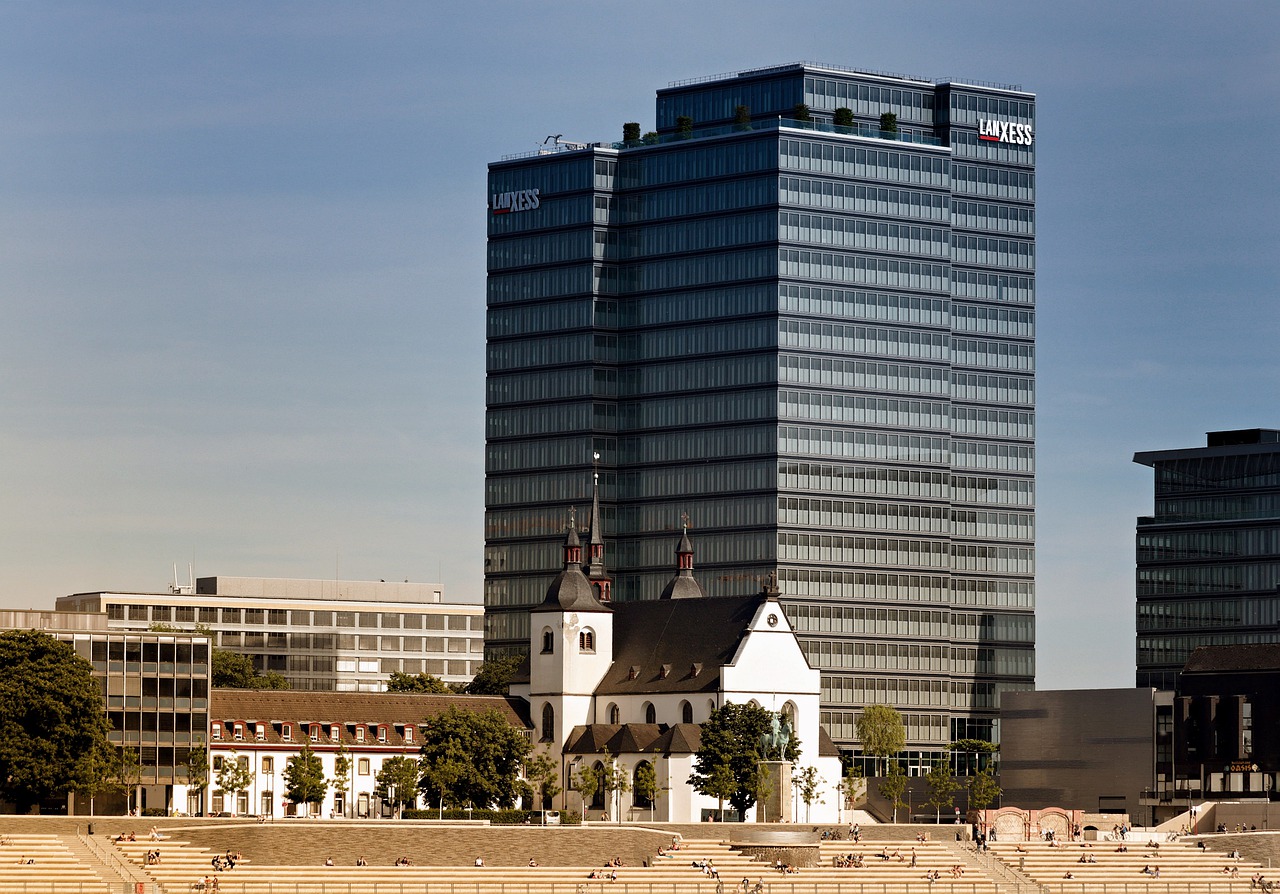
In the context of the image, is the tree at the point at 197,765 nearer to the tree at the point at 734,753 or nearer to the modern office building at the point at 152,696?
the modern office building at the point at 152,696

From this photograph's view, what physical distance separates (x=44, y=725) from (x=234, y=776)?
74.9 ft

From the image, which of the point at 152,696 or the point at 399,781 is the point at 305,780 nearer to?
the point at 399,781

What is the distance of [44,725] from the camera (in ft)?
540

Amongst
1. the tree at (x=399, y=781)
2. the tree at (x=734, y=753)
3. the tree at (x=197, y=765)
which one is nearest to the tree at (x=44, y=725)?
the tree at (x=197, y=765)

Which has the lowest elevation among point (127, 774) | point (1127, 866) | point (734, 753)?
point (1127, 866)

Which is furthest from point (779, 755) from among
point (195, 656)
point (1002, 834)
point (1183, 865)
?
point (195, 656)

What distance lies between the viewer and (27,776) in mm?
163500

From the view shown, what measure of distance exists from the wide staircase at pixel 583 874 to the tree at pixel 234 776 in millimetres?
31838

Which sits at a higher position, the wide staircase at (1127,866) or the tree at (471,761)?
the tree at (471,761)

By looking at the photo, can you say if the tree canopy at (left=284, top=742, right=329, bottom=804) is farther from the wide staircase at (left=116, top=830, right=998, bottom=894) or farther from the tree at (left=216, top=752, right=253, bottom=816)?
the wide staircase at (left=116, top=830, right=998, bottom=894)

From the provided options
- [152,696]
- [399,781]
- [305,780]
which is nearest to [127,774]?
[152,696]

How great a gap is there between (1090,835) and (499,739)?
139 feet

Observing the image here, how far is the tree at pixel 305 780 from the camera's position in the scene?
188375mm

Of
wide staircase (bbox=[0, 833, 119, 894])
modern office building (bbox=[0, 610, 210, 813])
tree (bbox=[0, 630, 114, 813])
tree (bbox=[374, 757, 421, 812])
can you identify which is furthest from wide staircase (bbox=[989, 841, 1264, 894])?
wide staircase (bbox=[0, 833, 119, 894])
